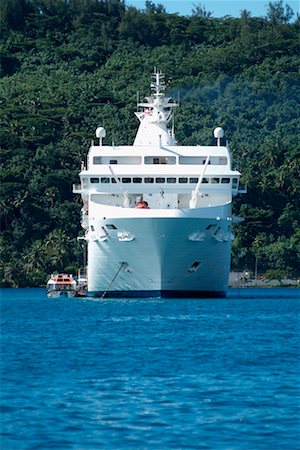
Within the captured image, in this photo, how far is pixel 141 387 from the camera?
35.2 meters

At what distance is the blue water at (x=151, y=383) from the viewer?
29.3 m

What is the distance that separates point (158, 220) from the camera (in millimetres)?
68938

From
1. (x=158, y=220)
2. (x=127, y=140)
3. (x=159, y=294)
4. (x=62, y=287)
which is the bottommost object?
(x=62, y=287)

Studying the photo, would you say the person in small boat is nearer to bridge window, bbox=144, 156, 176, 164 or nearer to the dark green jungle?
bridge window, bbox=144, 156, 176, 164

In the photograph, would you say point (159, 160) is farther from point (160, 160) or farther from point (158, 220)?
point (158, 220)

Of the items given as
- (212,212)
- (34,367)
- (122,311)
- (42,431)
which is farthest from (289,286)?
(42,431)

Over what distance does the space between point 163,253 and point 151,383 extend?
33275 millimetres

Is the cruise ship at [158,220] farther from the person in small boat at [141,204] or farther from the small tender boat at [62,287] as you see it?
the small tender boat at [62,287]

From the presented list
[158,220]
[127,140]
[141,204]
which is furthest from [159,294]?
[127,140]

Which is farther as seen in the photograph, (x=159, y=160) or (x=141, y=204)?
(x=159, y=160)

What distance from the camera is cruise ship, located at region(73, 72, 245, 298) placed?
6956 cm

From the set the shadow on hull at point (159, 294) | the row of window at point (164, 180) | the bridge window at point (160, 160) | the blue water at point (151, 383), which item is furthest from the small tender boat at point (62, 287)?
the blue water at point (151, 383)

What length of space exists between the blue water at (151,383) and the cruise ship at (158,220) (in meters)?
10.7

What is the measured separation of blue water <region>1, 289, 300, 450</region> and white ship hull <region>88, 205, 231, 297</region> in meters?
10.3
